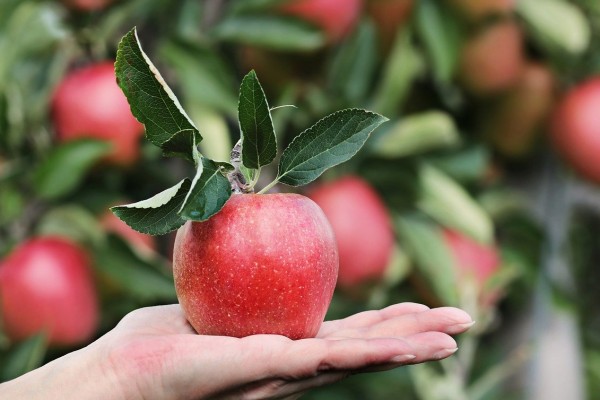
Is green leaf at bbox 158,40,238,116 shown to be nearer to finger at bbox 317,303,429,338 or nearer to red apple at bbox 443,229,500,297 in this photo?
red apple at bbox 443,229,500,297

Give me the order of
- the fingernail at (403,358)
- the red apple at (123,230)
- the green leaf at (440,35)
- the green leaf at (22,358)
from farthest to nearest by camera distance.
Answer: the green leaf at (440,35), the red apple at (123,230), the green leaf at (22,358), the fingernail at (403,358)

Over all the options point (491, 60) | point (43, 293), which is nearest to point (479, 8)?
point (491, 60)

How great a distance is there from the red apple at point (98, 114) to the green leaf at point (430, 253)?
0.28 m

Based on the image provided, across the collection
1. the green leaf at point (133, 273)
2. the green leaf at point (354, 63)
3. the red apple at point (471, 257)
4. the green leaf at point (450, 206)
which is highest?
the green leaf at point (354, 63)

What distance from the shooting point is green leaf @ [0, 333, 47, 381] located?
0.86 meters

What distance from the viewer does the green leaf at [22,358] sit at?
0.86 meters

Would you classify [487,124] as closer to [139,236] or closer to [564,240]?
[564,240]

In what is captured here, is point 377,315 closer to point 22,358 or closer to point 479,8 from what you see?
point 22,358

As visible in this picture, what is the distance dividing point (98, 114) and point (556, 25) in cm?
48

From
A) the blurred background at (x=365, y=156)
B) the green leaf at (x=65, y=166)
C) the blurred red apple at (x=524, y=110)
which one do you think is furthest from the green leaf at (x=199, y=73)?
the blurred red apple at (x=524, y=110)

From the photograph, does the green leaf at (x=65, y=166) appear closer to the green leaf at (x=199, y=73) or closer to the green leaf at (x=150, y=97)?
the green leaf at (x=199, y=73)

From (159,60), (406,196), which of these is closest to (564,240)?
(406,196)

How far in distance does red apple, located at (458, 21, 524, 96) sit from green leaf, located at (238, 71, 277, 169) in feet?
1.93

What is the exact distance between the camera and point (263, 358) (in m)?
0.52
